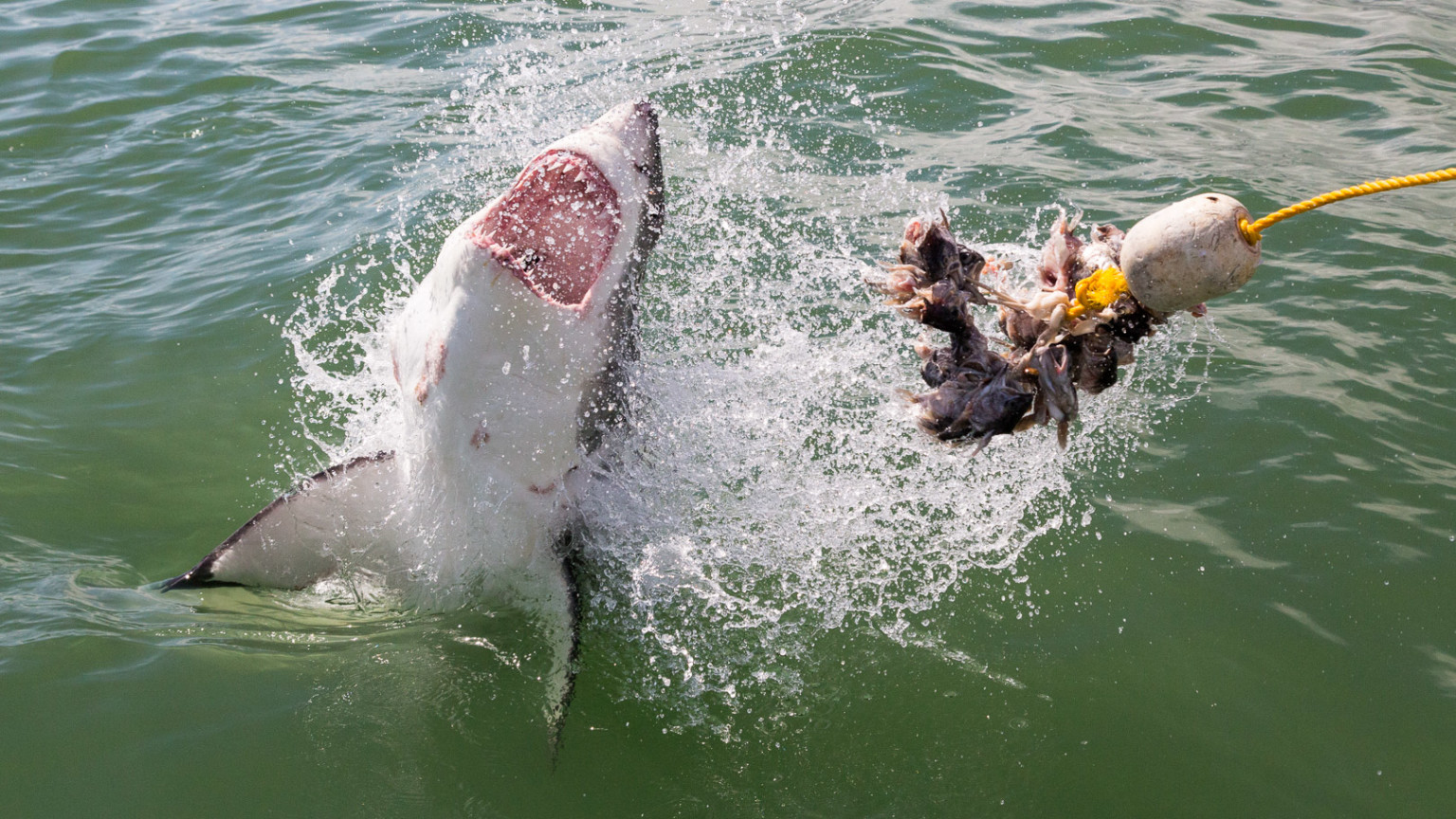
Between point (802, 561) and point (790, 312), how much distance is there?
185 centimetres

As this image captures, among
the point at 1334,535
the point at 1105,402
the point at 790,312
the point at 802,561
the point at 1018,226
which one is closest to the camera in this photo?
the point at 802,561

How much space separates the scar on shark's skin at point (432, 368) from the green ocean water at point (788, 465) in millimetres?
689

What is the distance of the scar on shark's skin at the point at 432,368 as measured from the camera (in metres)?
3.06

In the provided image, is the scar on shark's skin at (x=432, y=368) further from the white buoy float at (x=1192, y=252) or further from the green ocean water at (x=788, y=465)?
the white buoy float at (x=1192, y=252)

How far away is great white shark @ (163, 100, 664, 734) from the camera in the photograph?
3031 millimetres

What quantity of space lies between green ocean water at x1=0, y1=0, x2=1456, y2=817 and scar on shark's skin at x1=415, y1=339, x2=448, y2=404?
69 centimetres

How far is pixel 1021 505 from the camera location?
409 centimetres

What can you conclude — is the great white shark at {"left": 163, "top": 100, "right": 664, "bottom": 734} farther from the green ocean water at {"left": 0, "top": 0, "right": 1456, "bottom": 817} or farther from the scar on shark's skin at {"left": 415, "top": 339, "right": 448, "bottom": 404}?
the green ocean water at {"left": 0, "top": 0, "right": 1456, "bottom": 817}

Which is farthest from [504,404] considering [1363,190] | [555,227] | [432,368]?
[1363,190]

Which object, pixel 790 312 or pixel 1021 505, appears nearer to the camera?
pixel 1021 505

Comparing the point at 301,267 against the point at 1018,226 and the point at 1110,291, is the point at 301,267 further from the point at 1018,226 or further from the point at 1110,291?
the point at 1110,291

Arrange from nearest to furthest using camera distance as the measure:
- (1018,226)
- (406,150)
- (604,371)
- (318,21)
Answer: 1. (604,371)
2. (1018,226)
3. (406,150)
4. (318,21)

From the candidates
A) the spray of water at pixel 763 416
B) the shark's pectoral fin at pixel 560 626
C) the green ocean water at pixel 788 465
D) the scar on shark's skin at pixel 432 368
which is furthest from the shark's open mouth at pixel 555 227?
the shark's pectoral fin at pixel 560 626

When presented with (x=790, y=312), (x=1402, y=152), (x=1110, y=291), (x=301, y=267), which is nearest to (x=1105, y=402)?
(x=790, y=312)
